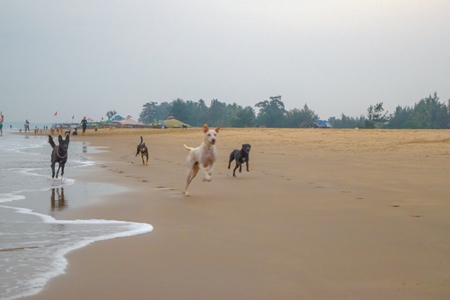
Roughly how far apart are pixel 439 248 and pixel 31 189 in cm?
850

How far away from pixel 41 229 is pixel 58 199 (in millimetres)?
2992

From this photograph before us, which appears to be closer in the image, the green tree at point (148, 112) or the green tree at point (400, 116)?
the green tree at point (400, 116)

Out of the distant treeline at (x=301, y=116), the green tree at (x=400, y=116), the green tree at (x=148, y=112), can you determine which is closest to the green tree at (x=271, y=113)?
the distant treeline at (x=301, y=116)

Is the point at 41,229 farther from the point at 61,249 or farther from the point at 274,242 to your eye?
the point at 274,242

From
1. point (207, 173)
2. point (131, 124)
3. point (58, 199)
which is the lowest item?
point (58, 199)

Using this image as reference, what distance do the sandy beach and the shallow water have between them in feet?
0.70

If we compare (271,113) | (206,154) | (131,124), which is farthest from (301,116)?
(206,154)

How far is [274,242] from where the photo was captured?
19.8ft

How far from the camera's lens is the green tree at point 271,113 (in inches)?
3962

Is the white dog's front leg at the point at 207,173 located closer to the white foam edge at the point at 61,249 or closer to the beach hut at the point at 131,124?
the white foam edge at the point at 61,249

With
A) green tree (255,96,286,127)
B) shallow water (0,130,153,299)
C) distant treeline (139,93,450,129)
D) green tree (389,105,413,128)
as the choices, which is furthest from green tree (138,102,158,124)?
shallow water (0,130,153,299)

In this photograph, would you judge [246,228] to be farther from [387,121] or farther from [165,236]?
[387,121]

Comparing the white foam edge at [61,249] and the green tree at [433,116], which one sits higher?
the green tree at [433,116]

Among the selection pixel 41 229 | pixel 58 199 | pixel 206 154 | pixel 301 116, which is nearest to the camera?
pixel 41 229
